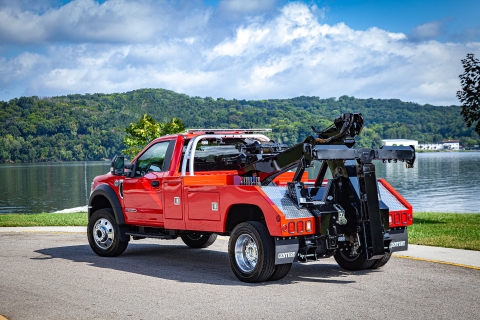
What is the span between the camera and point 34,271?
11.3 metres

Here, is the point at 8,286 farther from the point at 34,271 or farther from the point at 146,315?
the point at 146,315

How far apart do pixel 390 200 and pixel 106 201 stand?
556 cm

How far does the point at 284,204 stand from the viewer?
964 centimetres

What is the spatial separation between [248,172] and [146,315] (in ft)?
13.4

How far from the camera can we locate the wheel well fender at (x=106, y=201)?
1274 centimetres

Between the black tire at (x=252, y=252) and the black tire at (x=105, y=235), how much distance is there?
3.43 meters

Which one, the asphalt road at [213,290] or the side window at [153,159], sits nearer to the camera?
the asphalt road at [213,290]

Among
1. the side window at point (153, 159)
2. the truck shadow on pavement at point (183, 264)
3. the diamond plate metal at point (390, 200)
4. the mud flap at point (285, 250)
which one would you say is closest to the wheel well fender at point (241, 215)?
the mud flap at point (285, 250)

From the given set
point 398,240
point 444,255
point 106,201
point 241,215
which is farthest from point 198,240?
point 398,240

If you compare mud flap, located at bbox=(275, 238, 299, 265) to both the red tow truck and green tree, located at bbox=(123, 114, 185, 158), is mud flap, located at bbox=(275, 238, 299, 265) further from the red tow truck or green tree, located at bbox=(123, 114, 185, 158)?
green tree, located at bbox=(123, 114, 185, 158)

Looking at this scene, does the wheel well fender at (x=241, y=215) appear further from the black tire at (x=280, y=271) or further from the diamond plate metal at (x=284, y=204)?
the black tire at (x=280, y=271)

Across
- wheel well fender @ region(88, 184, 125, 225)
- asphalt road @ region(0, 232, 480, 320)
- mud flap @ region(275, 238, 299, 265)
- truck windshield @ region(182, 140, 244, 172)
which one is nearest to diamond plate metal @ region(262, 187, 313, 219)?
mud flap @ region(275, 238, 299, 265)

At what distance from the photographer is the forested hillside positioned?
146 m

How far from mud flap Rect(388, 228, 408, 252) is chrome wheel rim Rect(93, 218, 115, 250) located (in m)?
5.18
